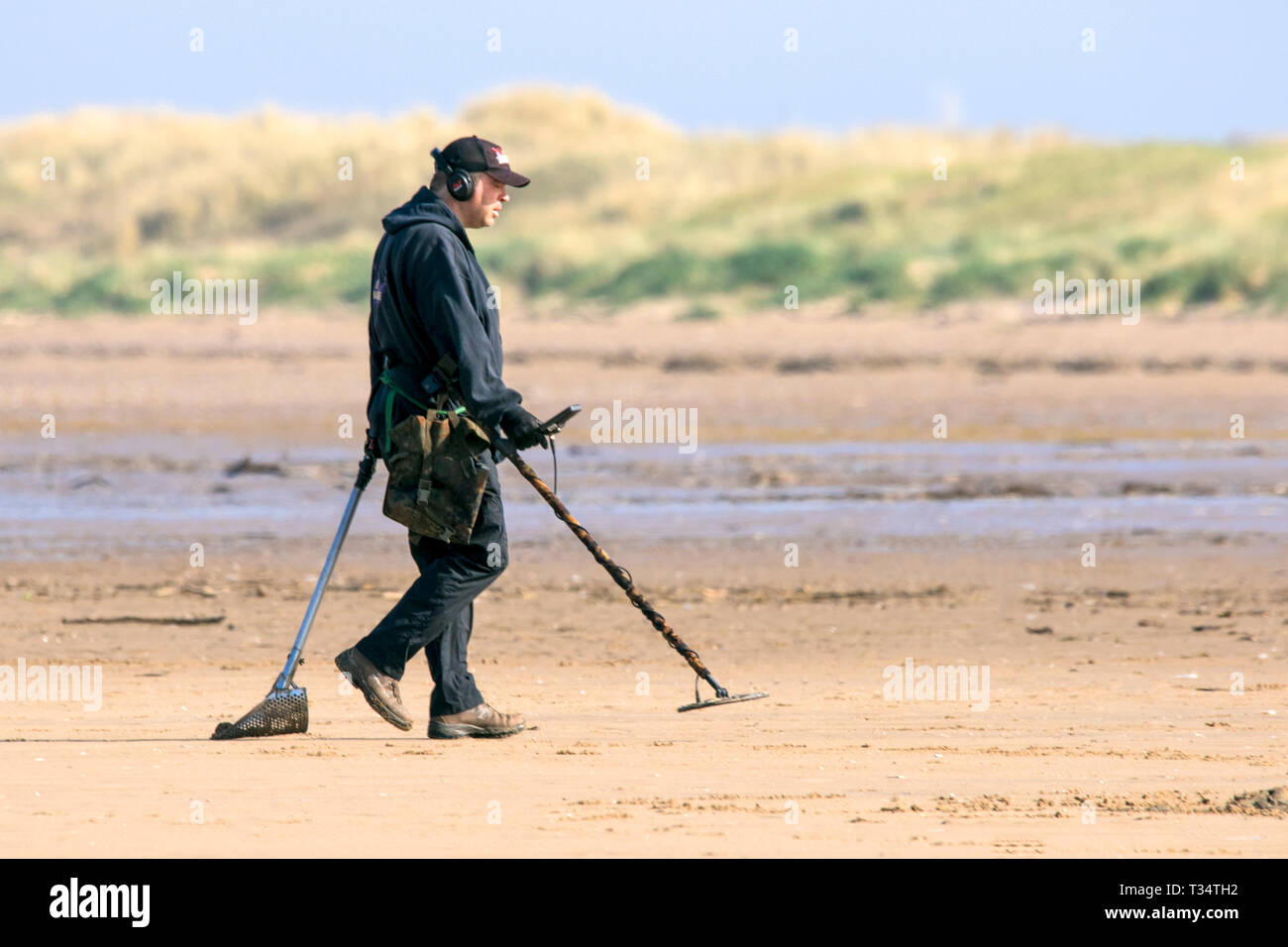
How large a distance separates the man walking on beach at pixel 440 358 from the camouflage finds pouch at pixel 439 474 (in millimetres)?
77

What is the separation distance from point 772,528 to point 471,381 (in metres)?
6.19

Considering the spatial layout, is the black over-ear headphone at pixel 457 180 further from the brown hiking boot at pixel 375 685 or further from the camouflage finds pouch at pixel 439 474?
the brown hiking boot at pixel 375 685

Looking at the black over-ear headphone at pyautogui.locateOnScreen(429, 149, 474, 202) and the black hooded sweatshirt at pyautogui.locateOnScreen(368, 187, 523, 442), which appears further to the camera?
the black over-ear headphone at pyautogui.locateOnScreen(429, 149, 474, 202)

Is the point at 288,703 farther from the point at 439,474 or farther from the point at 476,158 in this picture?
the point at 476,158

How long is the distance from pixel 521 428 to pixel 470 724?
1084 mm

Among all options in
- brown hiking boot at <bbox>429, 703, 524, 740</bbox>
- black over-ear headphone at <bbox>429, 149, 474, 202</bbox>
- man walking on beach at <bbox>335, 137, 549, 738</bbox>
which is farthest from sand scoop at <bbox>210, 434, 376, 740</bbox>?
black over-ear headphone at <bbox>429, 149, 474, 202</bbox>

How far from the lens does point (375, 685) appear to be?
6789mm

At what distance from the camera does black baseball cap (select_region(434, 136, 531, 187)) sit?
6762 mm

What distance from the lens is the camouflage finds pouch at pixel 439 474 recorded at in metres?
6.61

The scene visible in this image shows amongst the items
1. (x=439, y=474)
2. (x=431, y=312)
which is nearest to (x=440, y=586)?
(x=439, y=474)

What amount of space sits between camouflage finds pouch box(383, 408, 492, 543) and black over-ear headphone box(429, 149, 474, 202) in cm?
70

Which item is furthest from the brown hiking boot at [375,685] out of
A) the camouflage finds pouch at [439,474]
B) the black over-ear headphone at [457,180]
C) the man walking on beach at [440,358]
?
the black over-ear headphone at [457,180]

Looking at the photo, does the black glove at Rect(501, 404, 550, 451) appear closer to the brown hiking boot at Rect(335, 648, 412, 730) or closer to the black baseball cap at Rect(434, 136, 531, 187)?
the black baseball cap at Rect(434, 136, 531, 187)
